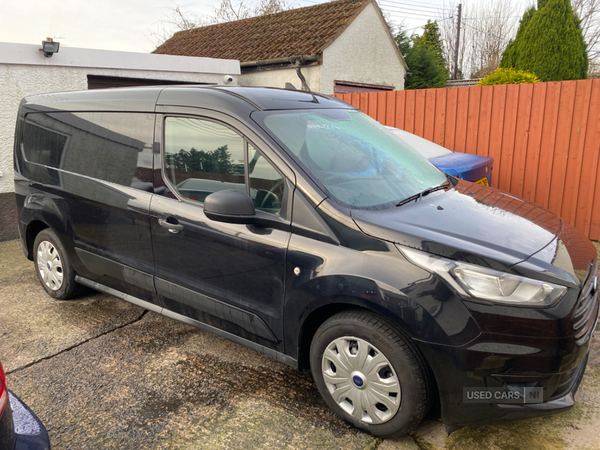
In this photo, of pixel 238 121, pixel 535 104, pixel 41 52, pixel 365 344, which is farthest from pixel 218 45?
pixel 365 344

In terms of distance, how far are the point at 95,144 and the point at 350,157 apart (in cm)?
201

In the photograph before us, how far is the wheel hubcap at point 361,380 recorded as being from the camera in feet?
7.54

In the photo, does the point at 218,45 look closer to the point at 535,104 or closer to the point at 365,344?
the point at 535,104

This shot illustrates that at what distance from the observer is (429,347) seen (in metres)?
2.14

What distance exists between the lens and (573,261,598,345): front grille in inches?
82.7

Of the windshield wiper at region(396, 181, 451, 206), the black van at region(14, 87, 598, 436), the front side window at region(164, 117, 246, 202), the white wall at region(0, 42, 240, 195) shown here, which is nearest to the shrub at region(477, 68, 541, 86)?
the white wall at region(0, 42, 240, 195)

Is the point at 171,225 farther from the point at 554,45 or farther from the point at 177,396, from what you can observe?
the point at 554,45

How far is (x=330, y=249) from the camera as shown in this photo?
7.88 ft

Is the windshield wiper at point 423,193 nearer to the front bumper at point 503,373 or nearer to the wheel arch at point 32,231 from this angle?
the front bumper at point 503,373

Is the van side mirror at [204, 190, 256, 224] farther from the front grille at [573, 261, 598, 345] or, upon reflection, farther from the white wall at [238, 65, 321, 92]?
the white wall at [238, 65, 321, 92]

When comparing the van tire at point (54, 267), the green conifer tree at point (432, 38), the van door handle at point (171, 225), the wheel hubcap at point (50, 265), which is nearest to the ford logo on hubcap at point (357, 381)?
the van door handle at point (171, 225)

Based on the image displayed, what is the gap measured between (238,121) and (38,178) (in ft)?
7.58

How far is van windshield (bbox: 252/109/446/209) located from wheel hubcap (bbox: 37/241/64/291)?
2.57 m

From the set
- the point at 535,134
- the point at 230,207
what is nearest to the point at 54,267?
the point at 230,207
